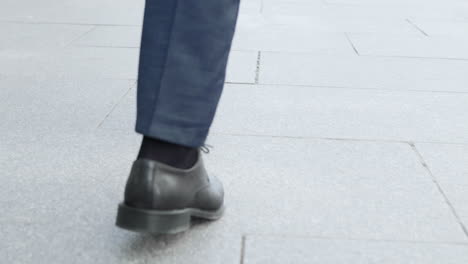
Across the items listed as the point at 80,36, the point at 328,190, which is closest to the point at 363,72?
the point at 328,190

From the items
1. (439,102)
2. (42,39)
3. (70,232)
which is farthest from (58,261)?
(42,39)

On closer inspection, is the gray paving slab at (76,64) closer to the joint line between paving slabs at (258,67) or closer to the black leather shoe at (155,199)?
the joint line between paving slabs at (258,67)

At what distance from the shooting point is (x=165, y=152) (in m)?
1.35

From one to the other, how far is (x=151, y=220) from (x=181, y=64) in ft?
1.00

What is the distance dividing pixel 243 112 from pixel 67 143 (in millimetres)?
680

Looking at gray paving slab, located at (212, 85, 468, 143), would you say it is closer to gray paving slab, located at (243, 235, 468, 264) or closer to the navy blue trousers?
gray paving slab, located at (243, 235, 468, 264)

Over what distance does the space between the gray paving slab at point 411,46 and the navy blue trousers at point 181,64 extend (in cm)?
240

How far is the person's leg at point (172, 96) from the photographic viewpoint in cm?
126

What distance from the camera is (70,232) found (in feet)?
4.76

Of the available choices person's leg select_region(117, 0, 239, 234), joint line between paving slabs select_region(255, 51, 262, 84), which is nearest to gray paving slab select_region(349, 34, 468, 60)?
joint line between paving slabs select_region(255, 51, 262, 84)

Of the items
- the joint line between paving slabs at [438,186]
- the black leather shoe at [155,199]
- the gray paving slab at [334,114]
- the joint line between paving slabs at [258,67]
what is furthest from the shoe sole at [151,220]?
the joint line between paving slabs at [258,67]

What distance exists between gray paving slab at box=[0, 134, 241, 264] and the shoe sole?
6 cm

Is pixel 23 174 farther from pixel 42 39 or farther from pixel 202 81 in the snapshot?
pixel 42 39

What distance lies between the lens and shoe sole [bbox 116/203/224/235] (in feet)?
4.29
